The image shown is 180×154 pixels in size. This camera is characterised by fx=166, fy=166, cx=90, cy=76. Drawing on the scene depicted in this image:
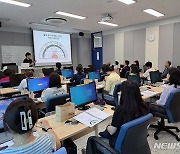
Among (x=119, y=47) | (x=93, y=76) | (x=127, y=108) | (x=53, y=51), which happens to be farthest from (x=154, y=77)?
(x=53, y=51)

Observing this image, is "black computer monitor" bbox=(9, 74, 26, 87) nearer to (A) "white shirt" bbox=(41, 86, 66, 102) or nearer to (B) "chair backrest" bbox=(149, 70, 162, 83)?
(A) "white shirt" bbox=(41, 86, 66, 102)

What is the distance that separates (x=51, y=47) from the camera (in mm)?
8859

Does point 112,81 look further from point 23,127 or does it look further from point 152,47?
point 152,47

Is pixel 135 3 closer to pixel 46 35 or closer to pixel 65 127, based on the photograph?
pixel 65 127

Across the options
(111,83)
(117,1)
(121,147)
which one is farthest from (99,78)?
(121,147)

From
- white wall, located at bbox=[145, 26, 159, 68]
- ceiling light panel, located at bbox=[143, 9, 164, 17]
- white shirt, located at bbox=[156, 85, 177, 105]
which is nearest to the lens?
white shirt, located at bbox=[156, 85, 177, 105]

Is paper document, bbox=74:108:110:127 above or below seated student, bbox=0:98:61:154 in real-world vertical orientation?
below

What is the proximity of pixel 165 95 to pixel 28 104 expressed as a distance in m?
2.44

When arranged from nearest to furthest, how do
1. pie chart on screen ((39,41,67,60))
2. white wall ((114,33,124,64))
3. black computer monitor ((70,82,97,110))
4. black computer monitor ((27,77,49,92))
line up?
black computer monitor ((70,82,97,110))
black computer monitor ((27,77,49,92))
pie chart on screen ((39,41,67,60))
white wall ((114,33,124,64))

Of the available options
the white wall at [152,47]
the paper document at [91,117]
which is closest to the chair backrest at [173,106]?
the paper document at [91,117]

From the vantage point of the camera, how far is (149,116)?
1463 mm

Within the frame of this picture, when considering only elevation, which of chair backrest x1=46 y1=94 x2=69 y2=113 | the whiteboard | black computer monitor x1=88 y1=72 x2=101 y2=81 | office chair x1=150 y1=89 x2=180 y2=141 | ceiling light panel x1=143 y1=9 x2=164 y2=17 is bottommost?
office chair x1=150 y1=89 x2=180 y2=141

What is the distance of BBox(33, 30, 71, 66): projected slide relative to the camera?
841 centimetres

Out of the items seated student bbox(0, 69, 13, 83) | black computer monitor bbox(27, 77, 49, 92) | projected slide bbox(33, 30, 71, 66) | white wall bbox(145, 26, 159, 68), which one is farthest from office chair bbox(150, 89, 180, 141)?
projected slide bbox(33, 30, 71, 66)
